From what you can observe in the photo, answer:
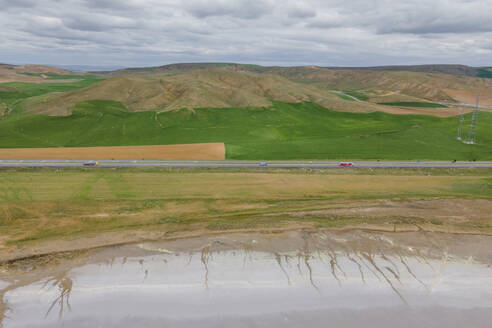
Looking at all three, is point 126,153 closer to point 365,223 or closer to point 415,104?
point 365,223

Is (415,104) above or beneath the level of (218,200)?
above

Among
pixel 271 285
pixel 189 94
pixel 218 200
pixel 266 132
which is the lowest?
pixel 271 285

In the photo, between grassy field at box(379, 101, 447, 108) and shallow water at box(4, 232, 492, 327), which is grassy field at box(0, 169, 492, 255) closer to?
shallow water at box(4, 232, 492, 327)

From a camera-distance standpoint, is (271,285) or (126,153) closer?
(271,285)

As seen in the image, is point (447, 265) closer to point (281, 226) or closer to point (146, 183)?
point (281, 226)

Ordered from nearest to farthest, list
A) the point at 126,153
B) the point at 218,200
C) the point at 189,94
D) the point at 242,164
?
the point at 218,200
the point at 242,164
the point at 126,153
the point at 189,94

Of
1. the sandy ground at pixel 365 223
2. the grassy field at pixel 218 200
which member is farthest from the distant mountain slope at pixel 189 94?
the sandy ground at pixel 365 223

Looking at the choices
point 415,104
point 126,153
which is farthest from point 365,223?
point 415,104

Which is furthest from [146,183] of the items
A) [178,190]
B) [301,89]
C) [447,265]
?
[301,89]
